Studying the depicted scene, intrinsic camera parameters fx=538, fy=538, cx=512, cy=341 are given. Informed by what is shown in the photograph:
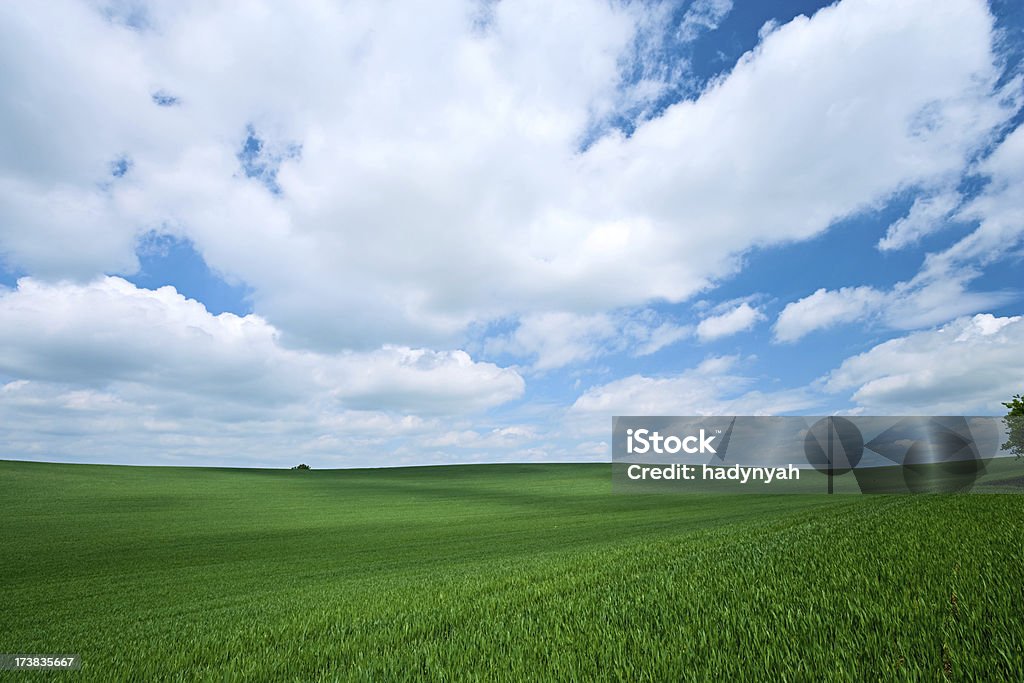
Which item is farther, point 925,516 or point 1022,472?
point 1022,472

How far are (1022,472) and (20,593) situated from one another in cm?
5418

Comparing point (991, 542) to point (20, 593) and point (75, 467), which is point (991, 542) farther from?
point (75, 467)

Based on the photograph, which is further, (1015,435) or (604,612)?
(1015,435)

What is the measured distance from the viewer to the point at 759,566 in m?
7.25

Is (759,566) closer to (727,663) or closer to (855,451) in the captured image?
(727,663)

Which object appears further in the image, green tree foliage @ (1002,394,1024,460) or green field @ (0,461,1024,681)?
green tree foliage @ (1002,394,1024,460)

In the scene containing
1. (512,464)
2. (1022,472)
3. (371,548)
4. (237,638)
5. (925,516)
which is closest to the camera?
(237,638)

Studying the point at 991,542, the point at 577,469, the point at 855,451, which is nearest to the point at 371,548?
the point at 991,542

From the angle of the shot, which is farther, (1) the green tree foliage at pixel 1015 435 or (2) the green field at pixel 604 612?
(1) the green tree foliage at pixel 1015 435

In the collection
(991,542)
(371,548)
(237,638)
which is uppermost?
(991,542)

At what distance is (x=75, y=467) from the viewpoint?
237 ft

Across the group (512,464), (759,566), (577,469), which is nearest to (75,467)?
(512,464)

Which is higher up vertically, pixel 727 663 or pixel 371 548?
pixel 727 663

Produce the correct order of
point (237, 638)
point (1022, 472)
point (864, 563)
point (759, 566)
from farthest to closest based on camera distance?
point (1022, 472)
point (237, 638)
point (759, 566)
point (864, 563)
